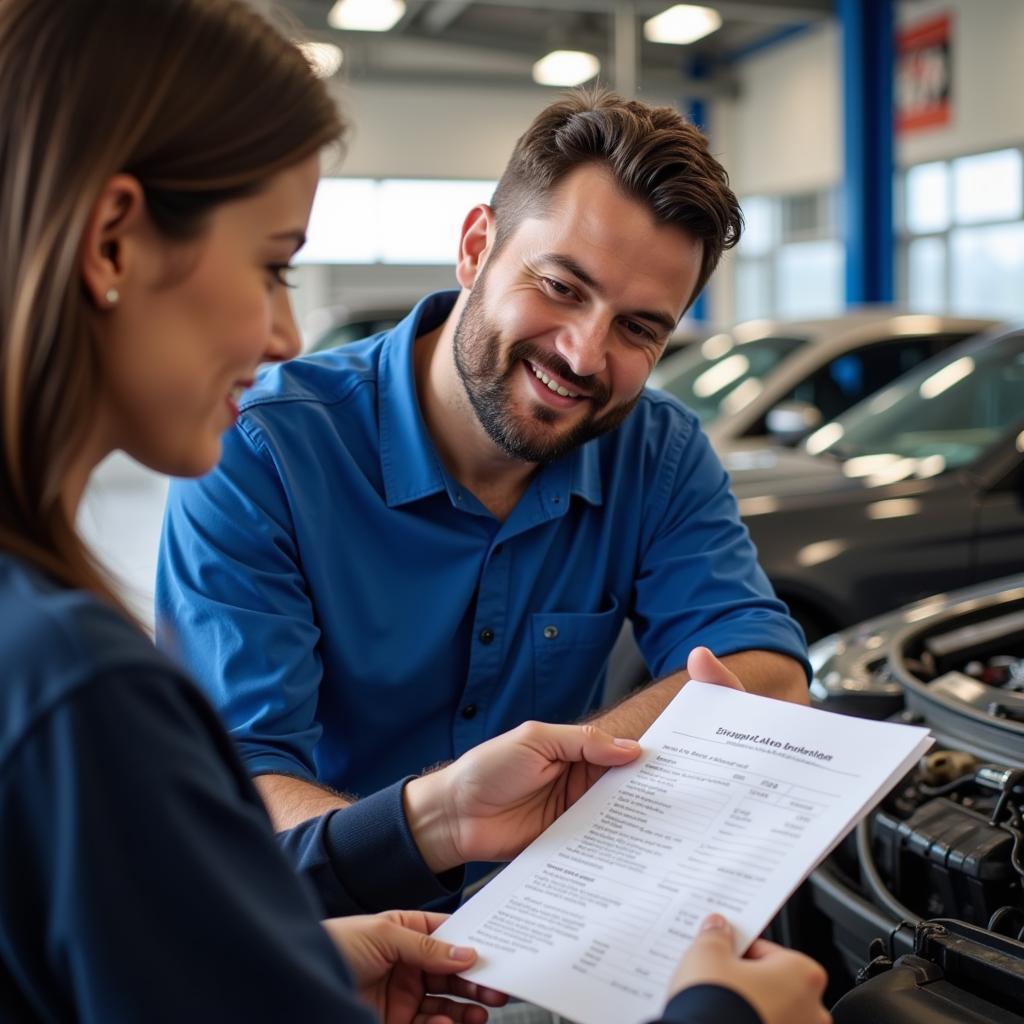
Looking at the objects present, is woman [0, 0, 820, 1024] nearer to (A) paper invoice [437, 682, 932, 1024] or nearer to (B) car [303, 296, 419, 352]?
(A) paper invoice [437, 682, 932, 1024]

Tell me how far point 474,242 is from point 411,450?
1.28 feet

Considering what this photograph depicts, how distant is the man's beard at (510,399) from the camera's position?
6.17 feet

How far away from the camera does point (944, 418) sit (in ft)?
13.5

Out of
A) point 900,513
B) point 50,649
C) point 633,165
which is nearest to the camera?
point 50,649

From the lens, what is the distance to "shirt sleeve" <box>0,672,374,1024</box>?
0.73m

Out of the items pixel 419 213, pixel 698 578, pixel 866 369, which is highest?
Result: pixel 419 213

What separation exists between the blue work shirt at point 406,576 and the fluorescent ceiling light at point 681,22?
9249 mm

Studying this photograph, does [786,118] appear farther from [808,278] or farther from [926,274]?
[926,274]

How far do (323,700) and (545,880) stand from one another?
0.68 m

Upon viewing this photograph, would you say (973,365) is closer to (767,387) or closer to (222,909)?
(767,387)

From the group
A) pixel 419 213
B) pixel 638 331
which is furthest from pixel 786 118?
pixel 638 331

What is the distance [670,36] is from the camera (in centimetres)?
1105

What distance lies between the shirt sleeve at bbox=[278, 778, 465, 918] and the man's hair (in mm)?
937

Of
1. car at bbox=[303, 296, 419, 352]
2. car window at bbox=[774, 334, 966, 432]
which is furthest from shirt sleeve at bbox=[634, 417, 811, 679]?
car at bbox=[303, 296, 419, 352]
